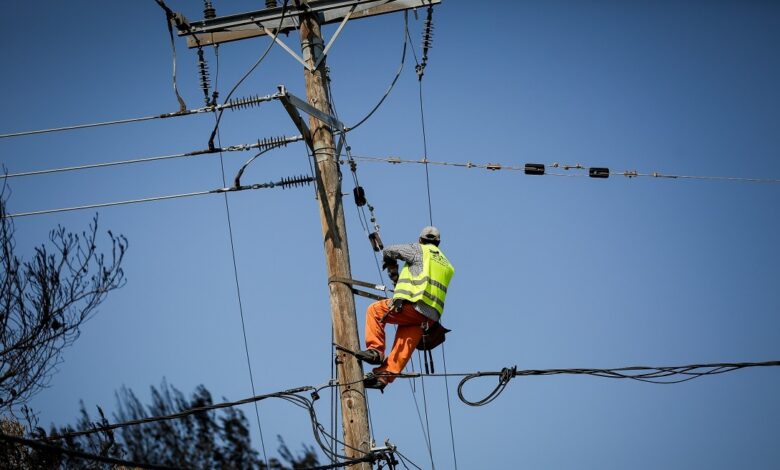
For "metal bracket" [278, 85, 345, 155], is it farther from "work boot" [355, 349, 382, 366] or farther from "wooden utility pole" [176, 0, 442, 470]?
"work boot" [355, 349, 382, 366]

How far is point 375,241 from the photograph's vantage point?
9.88 metres

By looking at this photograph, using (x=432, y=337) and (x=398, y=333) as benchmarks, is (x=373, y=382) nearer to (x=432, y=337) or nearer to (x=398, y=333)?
(x=398, y=333)


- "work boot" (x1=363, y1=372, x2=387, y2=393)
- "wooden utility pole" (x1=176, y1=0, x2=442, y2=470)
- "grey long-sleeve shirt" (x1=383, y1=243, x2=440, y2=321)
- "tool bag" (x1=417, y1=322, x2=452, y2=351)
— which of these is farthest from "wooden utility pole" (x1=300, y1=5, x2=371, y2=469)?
"tool bag" (x1=417, y1=322, x2=452, y2=351)

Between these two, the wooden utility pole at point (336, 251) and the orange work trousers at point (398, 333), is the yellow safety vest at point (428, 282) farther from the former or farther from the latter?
the wooden utility pole at point (336, 251)

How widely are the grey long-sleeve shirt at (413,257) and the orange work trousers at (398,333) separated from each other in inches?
2.9

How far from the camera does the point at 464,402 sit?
9055 mm

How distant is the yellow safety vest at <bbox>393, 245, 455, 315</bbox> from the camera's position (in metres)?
9.23

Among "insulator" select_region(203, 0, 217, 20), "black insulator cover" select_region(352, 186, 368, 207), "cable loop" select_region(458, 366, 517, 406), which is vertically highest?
"insulator" select_region(203, 0, 217, 20)

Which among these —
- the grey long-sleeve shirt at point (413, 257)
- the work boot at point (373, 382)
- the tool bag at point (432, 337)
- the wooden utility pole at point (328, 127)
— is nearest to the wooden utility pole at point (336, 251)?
the wooden utility pole at point (328, 127)

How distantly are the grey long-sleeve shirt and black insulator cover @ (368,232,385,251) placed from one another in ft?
0.97

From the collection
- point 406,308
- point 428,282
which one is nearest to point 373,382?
point 406,308

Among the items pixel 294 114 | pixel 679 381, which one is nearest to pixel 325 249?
pixel 294 114

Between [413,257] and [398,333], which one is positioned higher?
[413,257]

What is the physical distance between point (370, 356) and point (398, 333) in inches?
20.8
